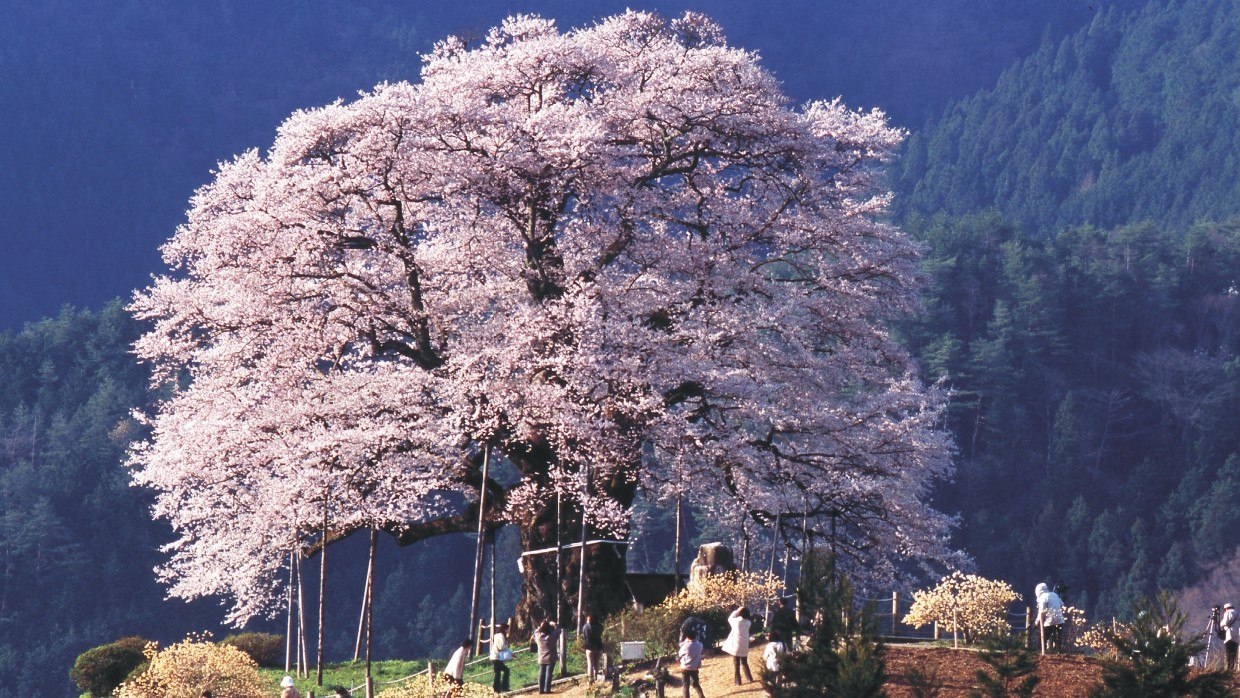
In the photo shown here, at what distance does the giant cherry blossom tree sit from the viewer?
30875mm

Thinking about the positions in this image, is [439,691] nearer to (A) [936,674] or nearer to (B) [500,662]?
(B) [500,662]

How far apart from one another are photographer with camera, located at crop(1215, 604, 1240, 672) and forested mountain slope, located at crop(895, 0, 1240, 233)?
109420mm

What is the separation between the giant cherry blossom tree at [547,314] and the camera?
3088cm

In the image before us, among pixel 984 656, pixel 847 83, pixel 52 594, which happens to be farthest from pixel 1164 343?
pixel 847 83

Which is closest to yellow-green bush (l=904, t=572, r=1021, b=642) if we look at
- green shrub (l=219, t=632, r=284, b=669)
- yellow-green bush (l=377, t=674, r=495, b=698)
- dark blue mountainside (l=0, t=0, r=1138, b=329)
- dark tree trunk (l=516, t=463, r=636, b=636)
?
dark tree trunk (l=516, t=463, r=636, b=636)

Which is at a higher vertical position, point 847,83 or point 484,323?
point 847,83

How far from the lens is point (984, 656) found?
71.9 ft

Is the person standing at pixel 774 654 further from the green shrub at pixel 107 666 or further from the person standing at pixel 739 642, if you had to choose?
the green shrub at pixel 107 666

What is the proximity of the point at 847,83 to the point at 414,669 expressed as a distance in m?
172

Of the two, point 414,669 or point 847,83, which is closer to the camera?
point 414,669

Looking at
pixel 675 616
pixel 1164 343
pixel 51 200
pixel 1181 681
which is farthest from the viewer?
pixel 51 200

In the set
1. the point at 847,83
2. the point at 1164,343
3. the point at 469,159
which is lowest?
the point at 469,159

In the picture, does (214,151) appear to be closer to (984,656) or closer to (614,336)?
(614,336)

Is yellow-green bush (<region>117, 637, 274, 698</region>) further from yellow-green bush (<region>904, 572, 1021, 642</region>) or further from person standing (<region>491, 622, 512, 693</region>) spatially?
yellow-green bush (<region>904, 572, 1021, 642</region>)
